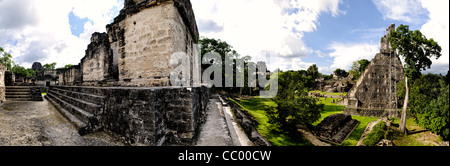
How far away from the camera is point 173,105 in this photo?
3230mm

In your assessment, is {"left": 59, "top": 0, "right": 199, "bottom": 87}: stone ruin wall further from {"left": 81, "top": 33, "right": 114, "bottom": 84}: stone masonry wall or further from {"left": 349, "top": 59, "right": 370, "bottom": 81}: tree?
{"left": 349, "top": 59, "right": 370, "bottom": 81}: tree

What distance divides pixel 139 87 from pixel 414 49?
16.5 metres

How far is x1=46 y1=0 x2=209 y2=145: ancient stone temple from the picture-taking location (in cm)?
294

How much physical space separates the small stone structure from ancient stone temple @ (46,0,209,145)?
10.5 m

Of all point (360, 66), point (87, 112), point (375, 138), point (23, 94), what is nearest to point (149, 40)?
point (87, 112)

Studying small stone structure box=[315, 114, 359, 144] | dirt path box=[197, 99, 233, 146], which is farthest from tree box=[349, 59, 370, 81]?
dirt path box=[197, 99, 233, 146]

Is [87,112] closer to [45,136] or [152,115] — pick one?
[45,136]

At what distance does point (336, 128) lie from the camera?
12664mm

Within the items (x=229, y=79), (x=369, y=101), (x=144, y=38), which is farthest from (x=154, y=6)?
(x=369, y=101)

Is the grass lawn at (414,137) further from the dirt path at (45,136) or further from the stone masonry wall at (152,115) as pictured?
the dirt path at (45,136)

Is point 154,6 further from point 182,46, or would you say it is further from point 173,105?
point 173,105

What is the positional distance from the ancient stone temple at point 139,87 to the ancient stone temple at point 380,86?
2105 cm

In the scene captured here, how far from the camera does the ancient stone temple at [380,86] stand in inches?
671

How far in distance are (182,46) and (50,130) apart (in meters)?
4.15
